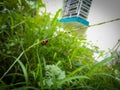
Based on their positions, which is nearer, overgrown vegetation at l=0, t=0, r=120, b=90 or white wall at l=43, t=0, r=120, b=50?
→ overgrown vegetation at l=0, t=0, r=120, b=90

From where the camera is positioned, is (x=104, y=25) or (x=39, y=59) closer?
(x=39, y=59)

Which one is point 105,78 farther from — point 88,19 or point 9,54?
point 88,19

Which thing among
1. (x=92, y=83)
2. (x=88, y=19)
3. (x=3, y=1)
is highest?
(x=88, y=19)

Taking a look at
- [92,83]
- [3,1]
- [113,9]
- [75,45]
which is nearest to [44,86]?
[92,83]

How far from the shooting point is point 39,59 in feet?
1.80

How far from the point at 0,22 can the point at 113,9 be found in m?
3.02

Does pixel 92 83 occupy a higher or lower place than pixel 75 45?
lower

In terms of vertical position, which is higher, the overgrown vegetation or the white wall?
the white wall

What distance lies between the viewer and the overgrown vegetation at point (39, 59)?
0.52 meters

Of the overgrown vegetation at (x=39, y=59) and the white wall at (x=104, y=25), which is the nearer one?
the overgrown vegetation at (x=39, y=59)

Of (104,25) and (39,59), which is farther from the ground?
(104,25)

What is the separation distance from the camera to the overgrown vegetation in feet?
1.72

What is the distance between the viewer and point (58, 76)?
0.52 meters

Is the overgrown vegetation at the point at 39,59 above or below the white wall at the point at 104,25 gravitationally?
below
